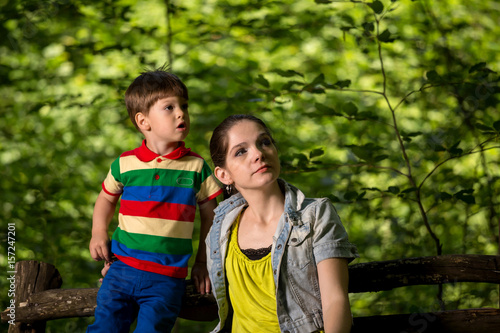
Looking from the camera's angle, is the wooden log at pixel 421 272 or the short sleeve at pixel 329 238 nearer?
the short sleeve at pixel 329 238

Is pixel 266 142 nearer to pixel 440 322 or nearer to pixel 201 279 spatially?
pixel 201 279

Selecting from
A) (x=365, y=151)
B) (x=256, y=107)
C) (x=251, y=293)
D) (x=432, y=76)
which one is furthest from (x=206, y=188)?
(x=256, y=107)

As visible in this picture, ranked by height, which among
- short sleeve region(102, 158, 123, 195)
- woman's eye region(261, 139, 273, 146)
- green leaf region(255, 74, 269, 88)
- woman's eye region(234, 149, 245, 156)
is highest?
woman's eye region(261, 139, 273, 146)

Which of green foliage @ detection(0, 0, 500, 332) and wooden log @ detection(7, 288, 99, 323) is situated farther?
green foliage @ detection(0, 0, 500, 332)

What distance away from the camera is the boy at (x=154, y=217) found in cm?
188

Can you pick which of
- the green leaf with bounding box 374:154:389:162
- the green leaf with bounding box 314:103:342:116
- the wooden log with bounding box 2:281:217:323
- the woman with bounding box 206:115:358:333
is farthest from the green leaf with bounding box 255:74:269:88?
the wooden log with bounding box 2:281:217:323

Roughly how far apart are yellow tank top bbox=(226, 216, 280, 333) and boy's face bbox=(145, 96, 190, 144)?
489 millimetres

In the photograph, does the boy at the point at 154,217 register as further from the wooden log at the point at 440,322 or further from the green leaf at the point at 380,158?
the green leaf at the point at 380,158

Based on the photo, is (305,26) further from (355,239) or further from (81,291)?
(81,291)

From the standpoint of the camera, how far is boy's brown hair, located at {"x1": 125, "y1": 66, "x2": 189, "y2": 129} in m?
1.95

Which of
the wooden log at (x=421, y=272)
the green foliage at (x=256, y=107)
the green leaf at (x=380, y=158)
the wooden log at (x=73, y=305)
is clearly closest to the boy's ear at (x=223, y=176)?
the wooden log at (x=73, y=305)

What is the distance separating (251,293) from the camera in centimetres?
178

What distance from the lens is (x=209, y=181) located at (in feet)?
6.64

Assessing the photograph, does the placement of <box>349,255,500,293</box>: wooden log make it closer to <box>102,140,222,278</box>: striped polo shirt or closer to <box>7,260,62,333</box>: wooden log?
<box>102,140,222,278</box>: striped polo shirt
